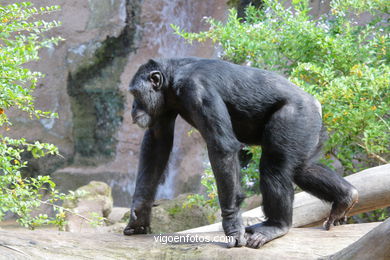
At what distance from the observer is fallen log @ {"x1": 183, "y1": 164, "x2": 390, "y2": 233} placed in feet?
13.5

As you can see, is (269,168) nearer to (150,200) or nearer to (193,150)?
(150,200)

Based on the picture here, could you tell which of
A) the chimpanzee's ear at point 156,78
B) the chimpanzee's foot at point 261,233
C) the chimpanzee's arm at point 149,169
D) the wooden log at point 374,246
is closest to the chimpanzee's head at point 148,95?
the chimpanzee's ear at point 156,78

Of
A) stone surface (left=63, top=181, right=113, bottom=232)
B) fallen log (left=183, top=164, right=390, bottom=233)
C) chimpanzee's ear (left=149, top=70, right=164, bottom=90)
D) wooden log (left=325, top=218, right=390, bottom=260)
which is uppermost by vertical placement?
chimpanzee's ear (left=149, top=70, right=164, bottom=90)

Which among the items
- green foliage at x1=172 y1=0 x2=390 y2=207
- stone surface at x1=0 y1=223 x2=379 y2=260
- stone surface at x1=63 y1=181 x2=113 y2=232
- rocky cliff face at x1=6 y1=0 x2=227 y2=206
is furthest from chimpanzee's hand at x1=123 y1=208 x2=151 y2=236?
rocky cliff face at x1=6 y1=0 x2=227 y2=206

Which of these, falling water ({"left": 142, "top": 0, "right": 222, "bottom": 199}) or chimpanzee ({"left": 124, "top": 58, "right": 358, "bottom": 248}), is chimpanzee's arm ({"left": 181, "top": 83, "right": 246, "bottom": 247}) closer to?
chimpanzee ({"left": 124, "top": 58, "right": 358, "bottom": 248})

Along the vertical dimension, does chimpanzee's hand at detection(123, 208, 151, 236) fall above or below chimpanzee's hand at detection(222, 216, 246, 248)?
below

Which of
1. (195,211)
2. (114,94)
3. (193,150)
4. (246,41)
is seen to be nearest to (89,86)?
(114,94)

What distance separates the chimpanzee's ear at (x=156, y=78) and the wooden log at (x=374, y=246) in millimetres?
1795

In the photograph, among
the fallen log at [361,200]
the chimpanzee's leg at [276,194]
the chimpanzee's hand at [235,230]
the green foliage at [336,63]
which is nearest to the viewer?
the chimpanzee's hand at [235,230]

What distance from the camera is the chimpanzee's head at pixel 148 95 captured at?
3467 millimetres

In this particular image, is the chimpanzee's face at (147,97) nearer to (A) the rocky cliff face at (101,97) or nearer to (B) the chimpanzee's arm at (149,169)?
(B) the chimpanzee's arm at (149,169)

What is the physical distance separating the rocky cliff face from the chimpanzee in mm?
5117

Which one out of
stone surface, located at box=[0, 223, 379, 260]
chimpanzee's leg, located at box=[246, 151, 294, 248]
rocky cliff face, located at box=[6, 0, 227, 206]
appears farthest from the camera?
rocky cliff face, located at box=[6, 0, 227, 206]

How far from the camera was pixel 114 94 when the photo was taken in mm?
9328
